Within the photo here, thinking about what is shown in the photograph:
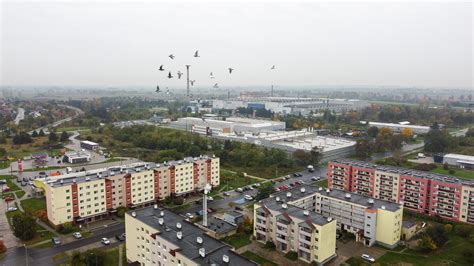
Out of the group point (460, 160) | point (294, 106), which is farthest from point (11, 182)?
point (294, 106)

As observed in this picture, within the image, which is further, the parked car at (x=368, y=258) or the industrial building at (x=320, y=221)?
the parked car at (x=368, y=258)

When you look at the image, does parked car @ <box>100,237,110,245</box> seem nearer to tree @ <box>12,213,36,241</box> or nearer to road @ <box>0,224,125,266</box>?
road @ <box>0,224,125,266</box>

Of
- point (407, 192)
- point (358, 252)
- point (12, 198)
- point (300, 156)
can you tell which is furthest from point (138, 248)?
point (300, 156)

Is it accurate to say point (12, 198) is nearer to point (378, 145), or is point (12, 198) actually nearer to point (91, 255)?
point (91, 255)

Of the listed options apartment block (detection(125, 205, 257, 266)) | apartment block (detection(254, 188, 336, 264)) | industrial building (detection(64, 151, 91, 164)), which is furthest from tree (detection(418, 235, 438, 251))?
industrial building (detection(64, 151, 91, 164))

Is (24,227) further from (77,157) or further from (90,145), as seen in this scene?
(90,145)

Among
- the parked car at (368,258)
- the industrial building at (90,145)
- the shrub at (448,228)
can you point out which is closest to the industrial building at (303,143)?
the industrial building at (90,145)

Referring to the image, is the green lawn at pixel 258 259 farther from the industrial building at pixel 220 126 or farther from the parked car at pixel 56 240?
the industrial building at pixel 220 126
